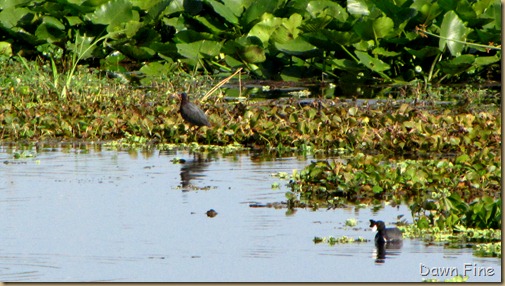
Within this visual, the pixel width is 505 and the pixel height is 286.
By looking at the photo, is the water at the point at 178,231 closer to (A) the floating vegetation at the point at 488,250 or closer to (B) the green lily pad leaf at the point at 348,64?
(A) the floating vegetation at the point at 488,250

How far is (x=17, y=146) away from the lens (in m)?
10.5

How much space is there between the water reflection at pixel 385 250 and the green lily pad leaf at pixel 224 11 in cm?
984

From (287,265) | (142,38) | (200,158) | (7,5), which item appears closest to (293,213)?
(287,265)

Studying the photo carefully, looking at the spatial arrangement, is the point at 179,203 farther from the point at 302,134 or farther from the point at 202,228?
the point at 302,134

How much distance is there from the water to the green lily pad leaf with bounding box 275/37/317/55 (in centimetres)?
569

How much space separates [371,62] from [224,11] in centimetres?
251

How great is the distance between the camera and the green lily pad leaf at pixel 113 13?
53.7 ft

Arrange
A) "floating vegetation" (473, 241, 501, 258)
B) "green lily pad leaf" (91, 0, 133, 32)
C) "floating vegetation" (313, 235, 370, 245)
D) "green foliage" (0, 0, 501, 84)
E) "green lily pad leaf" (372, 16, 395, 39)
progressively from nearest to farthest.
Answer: "floating vegetation" (473, 241, 501, 258)
"floating vegetation" (313, 235, 370, 245)
"green lily pad leaf" (372, 16, 395, 39)
"green foliage" (0, 0, 501, 84)
"green lily pad leaf" (91, 0, 133, 32)

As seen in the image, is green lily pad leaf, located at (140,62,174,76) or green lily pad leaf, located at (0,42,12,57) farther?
green lily pad leaf, located at (0,42,12,57)

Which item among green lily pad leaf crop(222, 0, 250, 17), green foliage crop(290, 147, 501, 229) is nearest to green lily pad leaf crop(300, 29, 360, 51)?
green lily pad leaf crop(222, 0, 250, 17)

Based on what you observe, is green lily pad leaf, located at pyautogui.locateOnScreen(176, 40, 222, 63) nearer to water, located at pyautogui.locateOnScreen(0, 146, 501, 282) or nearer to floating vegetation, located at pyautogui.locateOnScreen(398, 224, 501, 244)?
water, located at pyautogui.locateOnScreen(0, 146, 501, 282)

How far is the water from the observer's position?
5855mm

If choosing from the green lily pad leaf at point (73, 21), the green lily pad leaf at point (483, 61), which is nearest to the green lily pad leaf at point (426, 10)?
the green lily pad leaf at point (483, 61)

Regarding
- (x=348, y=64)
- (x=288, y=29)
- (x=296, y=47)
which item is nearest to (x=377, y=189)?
(x=348, y=64)
